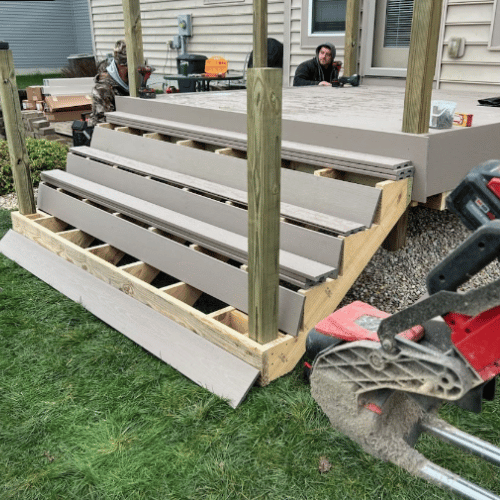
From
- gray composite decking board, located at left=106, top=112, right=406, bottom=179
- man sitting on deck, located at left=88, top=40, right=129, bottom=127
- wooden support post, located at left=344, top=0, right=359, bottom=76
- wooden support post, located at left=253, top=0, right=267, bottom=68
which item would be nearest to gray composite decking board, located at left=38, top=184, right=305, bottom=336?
gray composite decking board, located at left=106, top=112, right=406, bottom=179

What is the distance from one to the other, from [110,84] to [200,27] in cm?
541

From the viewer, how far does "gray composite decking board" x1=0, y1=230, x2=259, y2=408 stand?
2840 mm

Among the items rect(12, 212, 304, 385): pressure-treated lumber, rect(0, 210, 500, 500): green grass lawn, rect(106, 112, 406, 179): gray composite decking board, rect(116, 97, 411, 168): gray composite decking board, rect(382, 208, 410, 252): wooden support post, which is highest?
rect(116, 97, 411, 168): gray composite decking board

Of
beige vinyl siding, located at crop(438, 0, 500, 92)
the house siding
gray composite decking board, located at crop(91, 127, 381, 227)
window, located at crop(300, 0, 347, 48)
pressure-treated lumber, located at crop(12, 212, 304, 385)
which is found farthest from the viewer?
the house siding

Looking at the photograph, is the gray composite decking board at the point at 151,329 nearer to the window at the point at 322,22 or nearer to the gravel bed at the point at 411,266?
the gravel bed at the point at 411,266

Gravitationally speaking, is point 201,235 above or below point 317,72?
below

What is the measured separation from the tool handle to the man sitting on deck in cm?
566

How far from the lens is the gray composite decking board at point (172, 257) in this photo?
291 cm

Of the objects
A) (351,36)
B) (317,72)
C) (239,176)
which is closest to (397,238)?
(239,176)

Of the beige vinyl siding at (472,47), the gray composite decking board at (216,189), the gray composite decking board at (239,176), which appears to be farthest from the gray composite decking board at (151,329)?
the beige vinyl siding at (472,47)

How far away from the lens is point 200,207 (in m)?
3.75

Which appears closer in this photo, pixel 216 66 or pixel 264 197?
pixel 264 197

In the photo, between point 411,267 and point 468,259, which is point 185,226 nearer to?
point 411,267

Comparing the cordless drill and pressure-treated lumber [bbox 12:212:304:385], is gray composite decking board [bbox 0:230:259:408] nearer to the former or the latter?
pressure-treated lumber [bbox 12:212:304:385]
